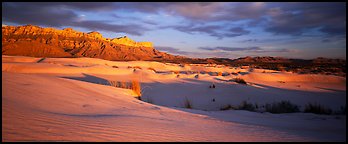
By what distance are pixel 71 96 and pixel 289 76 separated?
67.8 ft

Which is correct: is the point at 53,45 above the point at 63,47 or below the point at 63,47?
above

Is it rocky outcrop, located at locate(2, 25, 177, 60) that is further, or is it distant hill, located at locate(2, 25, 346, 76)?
distant hill, located at locate(2, 25, 346, 76)

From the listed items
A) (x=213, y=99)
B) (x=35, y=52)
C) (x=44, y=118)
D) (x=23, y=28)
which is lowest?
(x=213, y=99)

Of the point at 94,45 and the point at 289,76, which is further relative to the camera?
the point at 94,45

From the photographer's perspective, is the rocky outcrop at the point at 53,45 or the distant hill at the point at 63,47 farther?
the distant hill at the point at 63,47

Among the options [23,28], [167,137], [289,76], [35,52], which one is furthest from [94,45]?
[167,137]

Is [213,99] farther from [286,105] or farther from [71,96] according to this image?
[71,96]

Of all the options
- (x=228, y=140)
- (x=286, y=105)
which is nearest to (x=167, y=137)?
(x=228, y=140)

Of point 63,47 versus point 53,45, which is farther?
point 63,47

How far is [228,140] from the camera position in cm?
294

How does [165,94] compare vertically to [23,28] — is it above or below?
below

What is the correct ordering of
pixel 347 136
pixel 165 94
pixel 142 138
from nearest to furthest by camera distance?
pixel 142 138
pixel 347 136
pixel 165 94

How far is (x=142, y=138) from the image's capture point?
108 inches

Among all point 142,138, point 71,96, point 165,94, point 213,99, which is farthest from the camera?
point 165,94
